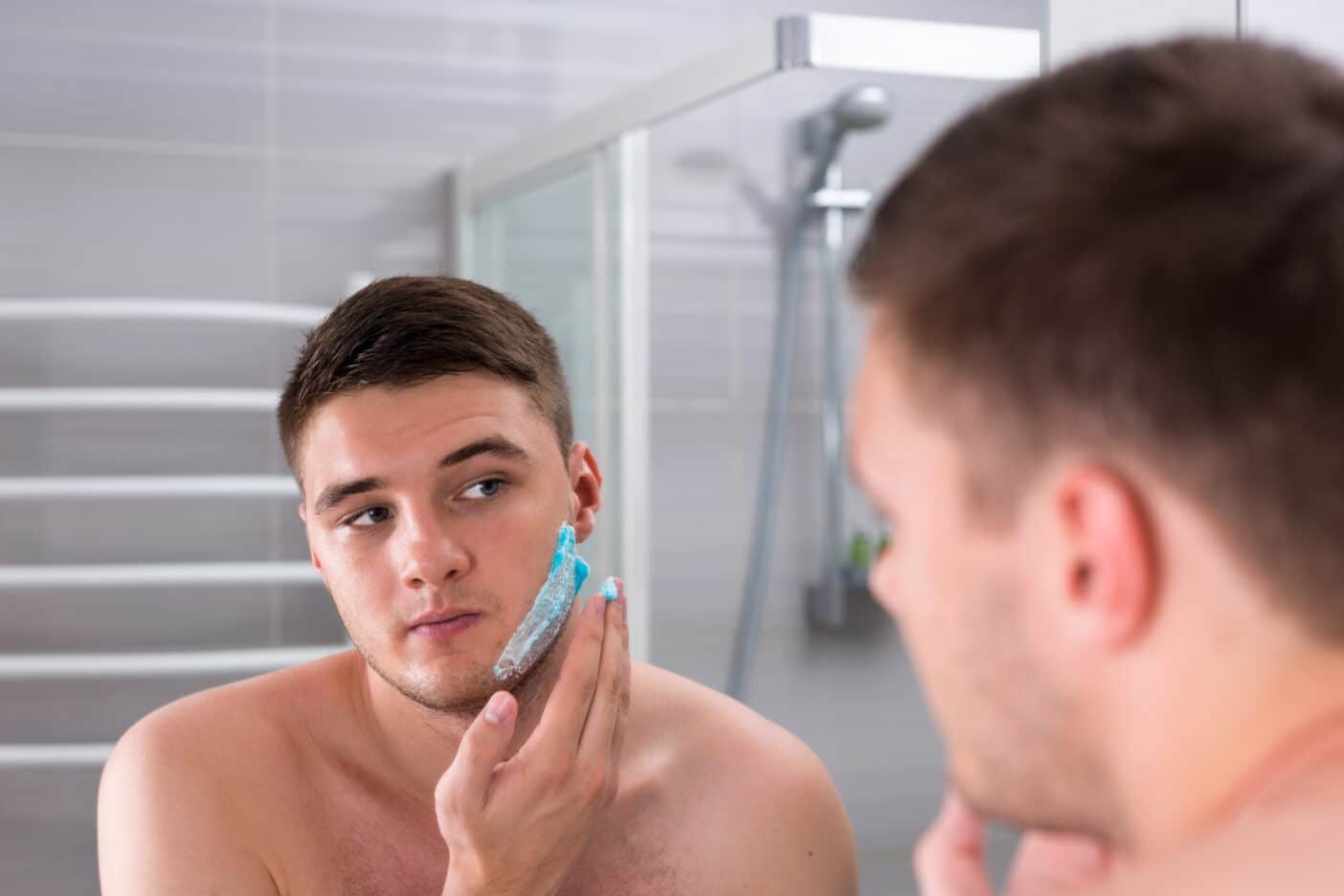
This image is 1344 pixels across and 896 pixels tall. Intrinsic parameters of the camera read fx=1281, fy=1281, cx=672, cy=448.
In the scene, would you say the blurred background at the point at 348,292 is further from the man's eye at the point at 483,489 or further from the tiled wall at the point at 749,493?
the man's eye at the point at 483,489

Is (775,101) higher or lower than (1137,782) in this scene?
higher

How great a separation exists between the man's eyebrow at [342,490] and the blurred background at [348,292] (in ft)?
2.09

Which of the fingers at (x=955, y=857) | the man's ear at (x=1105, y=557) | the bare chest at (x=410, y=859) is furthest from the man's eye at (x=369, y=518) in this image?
the man's ear at (x=1105, y=557)

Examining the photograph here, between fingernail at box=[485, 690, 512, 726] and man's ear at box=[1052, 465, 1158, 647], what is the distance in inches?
20.5

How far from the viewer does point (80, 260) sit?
1883 millimetres

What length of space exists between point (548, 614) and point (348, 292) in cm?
107

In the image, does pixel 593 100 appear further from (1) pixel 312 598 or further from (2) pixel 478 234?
(1) pixel 312 598

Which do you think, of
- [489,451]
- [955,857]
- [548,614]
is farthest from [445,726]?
[955,857]

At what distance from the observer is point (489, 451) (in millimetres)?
962

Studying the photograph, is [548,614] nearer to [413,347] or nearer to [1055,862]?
[413,347]

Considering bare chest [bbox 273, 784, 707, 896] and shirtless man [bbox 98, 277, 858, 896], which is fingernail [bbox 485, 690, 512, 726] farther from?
bare chest [bbox 273, 784, 707, 896]

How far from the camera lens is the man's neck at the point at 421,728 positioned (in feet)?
3.45

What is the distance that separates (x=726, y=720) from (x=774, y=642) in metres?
0.54

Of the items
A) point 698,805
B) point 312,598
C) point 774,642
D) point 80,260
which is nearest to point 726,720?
point 698,805
